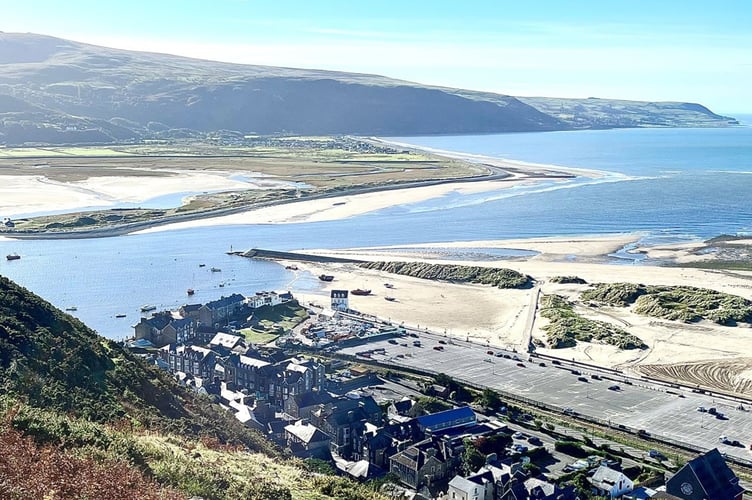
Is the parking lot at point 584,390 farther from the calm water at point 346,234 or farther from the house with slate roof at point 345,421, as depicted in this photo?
the calm water at point 346,234

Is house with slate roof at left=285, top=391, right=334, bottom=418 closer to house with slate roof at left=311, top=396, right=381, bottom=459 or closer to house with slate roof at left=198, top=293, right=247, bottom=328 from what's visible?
house with slate roof at left=311, top=396, right=381, bottom=459

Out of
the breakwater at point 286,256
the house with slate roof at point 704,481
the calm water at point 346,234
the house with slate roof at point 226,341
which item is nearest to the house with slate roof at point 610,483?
the house with slate roof at point 704,481

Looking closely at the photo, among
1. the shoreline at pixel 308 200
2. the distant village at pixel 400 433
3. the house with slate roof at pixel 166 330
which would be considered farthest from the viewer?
the shoreline at pixel 308 200

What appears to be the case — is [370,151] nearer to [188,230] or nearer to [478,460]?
[188,230]

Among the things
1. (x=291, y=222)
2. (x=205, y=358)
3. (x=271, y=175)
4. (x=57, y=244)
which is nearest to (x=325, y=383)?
(x=205, y=358)

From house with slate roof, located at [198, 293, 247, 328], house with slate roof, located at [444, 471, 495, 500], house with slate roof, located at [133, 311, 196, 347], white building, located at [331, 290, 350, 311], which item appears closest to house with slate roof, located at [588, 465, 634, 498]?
house with slate roof, located at [444, 471, 495, 500]
